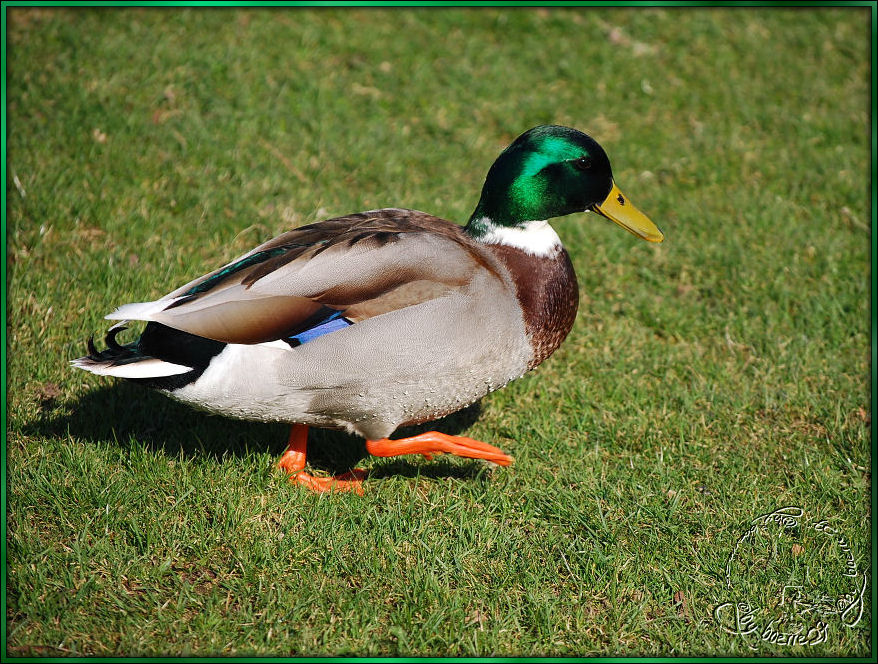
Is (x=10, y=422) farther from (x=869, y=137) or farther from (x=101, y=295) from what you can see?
(x=869, y=137)

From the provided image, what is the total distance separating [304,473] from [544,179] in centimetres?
149

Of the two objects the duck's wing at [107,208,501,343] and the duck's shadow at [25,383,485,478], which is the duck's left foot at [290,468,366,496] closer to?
the duck's shadow at [25,383,485,478]

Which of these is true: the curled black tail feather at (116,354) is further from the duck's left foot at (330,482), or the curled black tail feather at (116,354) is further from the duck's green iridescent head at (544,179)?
the duck's green iridescent head at (544,179)

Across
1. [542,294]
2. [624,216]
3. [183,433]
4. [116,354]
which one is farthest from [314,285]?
[624,216]

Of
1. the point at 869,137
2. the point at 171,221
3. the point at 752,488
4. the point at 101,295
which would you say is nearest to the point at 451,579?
the point at 752,488

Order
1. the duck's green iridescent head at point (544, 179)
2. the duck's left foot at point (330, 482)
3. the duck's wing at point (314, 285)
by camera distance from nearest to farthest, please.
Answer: the duck's wing at point (314, 285) < the duck's green iridescent head at point (544, 179) < the duck's left foot at point (330, 482)

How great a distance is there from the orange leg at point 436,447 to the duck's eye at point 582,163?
3.59 ft

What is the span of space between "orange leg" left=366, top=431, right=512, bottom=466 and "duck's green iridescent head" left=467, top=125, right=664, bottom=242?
2.61ft

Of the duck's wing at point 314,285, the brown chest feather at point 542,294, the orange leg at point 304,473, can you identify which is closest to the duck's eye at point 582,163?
the brown chest feather at point 542,294

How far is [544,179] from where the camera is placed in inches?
125

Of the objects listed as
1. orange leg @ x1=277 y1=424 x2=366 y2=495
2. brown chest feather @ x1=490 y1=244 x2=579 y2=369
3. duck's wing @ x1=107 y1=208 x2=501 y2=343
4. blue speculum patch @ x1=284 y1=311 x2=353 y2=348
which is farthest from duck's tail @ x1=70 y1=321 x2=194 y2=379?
brown chest feather @ x1=490 y1=244 x2=579 y2=369

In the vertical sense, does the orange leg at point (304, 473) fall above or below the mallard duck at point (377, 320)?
below

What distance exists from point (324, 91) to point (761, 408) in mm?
3480

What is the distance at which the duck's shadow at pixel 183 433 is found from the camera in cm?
339
